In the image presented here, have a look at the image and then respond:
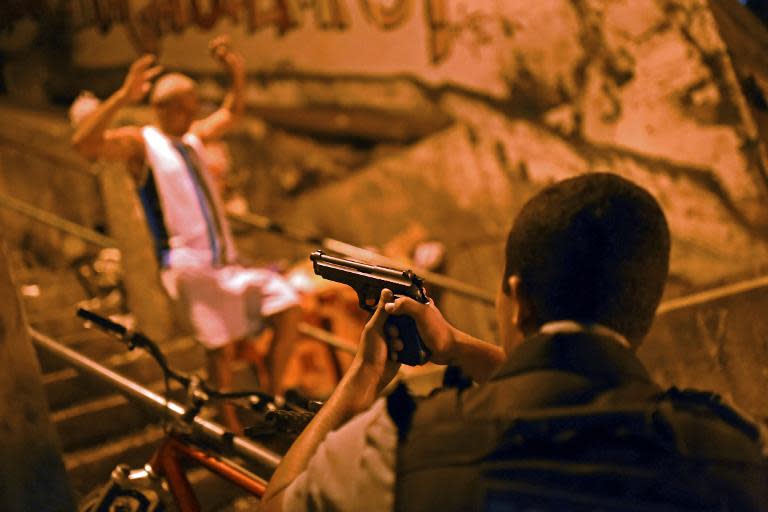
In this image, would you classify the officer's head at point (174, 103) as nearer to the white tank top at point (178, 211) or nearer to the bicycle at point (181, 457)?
the white tank top at point (178, 211)

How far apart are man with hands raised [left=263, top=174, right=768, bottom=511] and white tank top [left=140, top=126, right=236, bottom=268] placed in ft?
9.38

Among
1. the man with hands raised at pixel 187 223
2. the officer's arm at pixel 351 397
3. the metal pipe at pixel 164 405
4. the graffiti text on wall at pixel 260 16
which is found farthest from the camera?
the graffiti text on wall at pixel 260 16

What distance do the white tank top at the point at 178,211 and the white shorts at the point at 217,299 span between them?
7cm

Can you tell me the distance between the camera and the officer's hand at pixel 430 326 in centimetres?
168

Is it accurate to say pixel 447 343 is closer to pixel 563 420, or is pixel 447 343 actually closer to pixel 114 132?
pixel 563 420

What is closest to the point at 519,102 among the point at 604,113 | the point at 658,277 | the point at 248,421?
the point at 604,113

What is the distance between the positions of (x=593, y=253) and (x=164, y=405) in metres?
1.89

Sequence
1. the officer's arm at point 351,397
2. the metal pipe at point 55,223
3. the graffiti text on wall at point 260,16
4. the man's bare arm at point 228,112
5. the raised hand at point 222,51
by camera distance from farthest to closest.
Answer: the graffiti text on wall at point 260,16
the metal pipe at point 55,223
the man's bare arm at point 228,112
the raised hand at point 222,51
the officer's arm at point 351,397

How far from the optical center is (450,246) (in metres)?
8.46

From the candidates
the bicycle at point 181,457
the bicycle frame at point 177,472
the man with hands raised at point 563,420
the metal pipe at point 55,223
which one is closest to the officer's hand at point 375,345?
the man with hands raised at point 563,420

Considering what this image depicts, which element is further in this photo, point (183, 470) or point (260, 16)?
point (260, 16)

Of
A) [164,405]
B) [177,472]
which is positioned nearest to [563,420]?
[177,472]

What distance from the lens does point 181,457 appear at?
Result: 2654 millimetres

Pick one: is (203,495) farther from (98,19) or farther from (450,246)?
(98,19)
